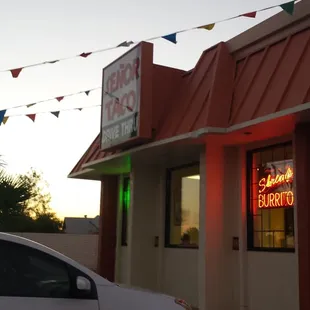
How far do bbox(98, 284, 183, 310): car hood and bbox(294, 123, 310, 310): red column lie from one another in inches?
136

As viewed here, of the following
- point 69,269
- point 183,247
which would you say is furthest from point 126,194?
point 69,269

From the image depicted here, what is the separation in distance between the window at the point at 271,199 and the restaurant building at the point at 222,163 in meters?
0.02

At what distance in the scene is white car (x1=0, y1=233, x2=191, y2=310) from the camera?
483cm

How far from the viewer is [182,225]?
12180mm

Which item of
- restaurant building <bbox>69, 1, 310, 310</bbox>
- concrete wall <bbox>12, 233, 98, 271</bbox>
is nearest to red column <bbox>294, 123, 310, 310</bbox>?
restaurant building <bbox>69, 1, 310, 310</bbox>

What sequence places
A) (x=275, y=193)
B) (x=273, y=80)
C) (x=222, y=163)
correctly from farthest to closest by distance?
(x=222, y=163), (x=275, y=193), (x=273, y=80)

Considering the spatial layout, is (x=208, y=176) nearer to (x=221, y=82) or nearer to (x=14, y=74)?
(x=221, y=82)

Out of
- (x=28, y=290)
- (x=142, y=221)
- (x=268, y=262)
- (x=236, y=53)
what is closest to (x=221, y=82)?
(x=236, y=53)

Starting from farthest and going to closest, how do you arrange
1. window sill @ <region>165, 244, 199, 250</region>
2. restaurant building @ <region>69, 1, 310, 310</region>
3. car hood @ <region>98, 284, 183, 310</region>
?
1. window sill @ <region>165, 244, 199, 250</region>
2. restaurant building @ <region>69, 1, 310, 310</region>
3. car hood @ <region>98, 284, 183, 310</region>

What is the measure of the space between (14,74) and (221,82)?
399cm

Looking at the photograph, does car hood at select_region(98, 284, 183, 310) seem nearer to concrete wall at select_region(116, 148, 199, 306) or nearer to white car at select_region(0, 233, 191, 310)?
white car at select_region(0, 233, 191, 310)

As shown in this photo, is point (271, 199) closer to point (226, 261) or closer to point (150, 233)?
point (226, 261)

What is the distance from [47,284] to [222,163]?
6028mm

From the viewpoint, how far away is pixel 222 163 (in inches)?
410
